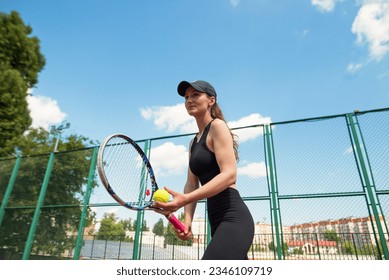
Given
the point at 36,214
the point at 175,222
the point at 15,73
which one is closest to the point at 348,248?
the point at 175,222

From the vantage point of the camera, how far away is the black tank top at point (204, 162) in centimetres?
163

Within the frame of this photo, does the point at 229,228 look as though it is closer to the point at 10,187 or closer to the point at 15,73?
the point at 10,187

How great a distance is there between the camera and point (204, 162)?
5.45ft

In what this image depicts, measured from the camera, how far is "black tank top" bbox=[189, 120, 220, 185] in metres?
1.63

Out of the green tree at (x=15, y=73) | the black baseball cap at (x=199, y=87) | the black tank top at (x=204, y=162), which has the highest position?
the green tree at (x=15, y=73)

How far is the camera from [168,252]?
22.7 ft

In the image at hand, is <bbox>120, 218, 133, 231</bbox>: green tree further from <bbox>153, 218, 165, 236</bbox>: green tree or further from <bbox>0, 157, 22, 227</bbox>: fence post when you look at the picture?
<bbox>0, 157, 22, 227</bbox>: fence post

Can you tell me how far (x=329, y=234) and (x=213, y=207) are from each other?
192 inches

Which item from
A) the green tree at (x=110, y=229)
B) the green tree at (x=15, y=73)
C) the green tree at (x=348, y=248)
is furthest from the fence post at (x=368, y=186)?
the green tree at (x=15, y=73)

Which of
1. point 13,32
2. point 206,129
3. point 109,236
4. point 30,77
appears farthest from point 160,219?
point 13,32

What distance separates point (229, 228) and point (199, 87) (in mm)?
946

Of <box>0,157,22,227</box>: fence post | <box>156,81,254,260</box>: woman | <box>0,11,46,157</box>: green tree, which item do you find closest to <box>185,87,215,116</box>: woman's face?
<box>156,81,254,260</box>: woman

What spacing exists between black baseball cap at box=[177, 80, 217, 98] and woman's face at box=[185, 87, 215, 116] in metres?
0.03

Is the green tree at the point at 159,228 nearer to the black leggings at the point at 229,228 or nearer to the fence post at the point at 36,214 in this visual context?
the fence post at the point at 36,214
